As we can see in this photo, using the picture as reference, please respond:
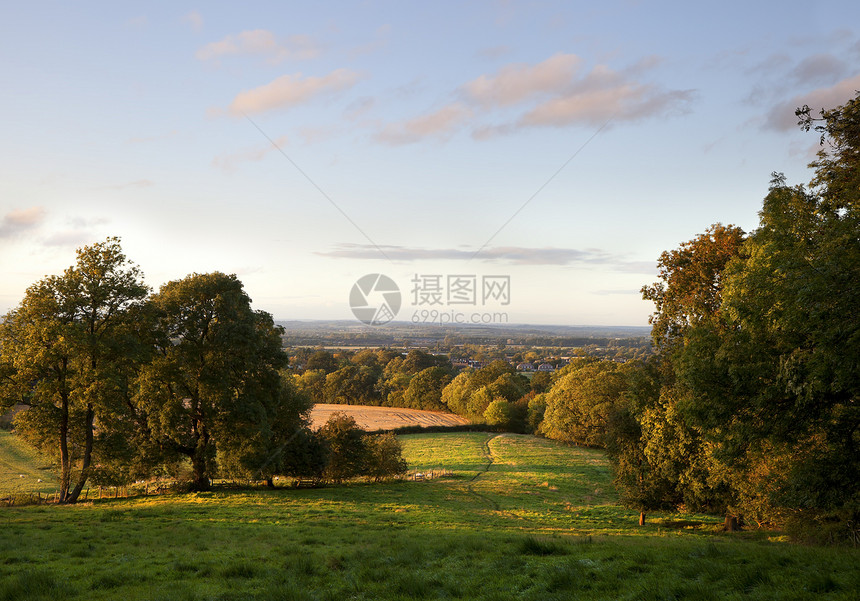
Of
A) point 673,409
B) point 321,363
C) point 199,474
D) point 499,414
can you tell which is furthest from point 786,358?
point 321,363

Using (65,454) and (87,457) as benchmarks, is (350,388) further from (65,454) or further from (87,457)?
(87,457)

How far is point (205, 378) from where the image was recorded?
2839cm

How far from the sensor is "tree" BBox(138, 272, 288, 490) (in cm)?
2823

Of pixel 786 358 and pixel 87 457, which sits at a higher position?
pixel 786 358

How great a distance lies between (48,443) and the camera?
25.9 meters

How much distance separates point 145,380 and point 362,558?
21.1 metres

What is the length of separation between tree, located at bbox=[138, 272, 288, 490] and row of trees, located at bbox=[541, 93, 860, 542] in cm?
2330

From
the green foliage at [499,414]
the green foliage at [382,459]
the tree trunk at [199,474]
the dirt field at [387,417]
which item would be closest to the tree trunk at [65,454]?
the tree trunk at [199,474]

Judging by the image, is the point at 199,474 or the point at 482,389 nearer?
the point at 199,474

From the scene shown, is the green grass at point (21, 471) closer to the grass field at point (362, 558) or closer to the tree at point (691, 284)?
the grass field at point (362, 558)

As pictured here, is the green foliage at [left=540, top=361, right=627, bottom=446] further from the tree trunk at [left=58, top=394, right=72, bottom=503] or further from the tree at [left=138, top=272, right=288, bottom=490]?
the tree trunk at [left=58, top=394, right=72, bottom=503]

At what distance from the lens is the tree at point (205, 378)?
28.2 m

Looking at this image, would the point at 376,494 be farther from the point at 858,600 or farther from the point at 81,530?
the point at 858,600

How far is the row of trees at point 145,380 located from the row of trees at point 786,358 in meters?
23.5
